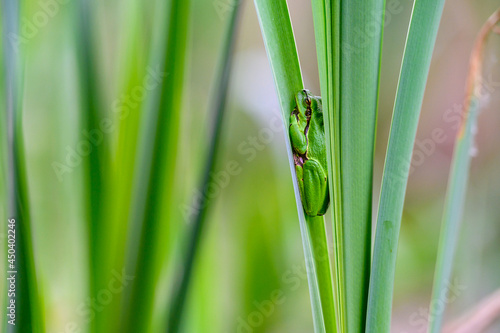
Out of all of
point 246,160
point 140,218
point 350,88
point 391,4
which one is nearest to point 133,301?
point 140,218

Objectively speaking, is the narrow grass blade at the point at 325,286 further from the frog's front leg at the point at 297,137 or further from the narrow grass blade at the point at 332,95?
the frog's front leg at the point at 297,137

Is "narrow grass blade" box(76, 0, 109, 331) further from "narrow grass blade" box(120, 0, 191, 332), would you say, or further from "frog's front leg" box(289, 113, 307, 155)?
"frog's front leg" box(289, 113, 307, 155)

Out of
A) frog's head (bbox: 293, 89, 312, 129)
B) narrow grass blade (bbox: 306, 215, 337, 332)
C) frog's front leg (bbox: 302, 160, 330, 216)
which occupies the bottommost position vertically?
narrow grass blade (bbox: 306, 215, 337, 332)

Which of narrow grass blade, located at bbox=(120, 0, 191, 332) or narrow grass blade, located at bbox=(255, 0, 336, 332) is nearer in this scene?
narrow grass blade, located at bbox=(255, 0, 336, 332)

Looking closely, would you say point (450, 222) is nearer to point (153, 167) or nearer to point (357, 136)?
point (357, 136)

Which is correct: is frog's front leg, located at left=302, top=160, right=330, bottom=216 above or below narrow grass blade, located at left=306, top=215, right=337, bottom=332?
above

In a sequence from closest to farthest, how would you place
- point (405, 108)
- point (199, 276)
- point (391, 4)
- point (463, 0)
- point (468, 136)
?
point (405, 108) < point (468, 136) < point (199, 276) < point (391, 4) < point (463, 0)

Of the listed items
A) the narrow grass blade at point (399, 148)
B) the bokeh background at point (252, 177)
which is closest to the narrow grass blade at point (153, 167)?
the bokeh background at point (252, 177)

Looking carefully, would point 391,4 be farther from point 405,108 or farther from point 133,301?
point 133,301

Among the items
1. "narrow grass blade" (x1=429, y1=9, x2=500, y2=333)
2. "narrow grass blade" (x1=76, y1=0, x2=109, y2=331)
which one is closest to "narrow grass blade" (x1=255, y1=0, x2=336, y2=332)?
"narrow grass blade" (x1=429, y1=9, x2=500, y2=333)
